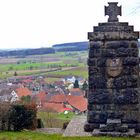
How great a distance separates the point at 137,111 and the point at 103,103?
4.20 feet

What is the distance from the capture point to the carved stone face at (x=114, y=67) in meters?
16.5

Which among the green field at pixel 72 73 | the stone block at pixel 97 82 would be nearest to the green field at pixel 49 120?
the stone block at pixel 97 82

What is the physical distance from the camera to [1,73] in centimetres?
15800

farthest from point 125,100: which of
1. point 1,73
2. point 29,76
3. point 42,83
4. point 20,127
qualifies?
point 1,73

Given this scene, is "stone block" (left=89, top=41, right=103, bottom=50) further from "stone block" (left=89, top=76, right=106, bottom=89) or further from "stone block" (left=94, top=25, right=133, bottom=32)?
"stone block" (left=89, top=76, right=106, bottom=89)

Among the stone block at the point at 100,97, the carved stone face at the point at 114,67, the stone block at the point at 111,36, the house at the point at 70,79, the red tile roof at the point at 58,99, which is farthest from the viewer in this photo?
the house at the point at 70,79

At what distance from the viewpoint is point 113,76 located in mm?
16531

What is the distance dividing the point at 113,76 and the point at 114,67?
34 centimetres

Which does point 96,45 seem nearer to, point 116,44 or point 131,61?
point 116,44

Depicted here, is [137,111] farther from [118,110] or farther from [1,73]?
[1,73]

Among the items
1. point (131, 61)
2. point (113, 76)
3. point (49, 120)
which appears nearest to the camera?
point (131, 61)

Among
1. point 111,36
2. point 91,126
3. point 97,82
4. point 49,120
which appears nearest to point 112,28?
point 111,36

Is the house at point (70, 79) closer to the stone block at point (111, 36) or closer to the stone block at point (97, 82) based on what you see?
the stone block at point (97, 82)

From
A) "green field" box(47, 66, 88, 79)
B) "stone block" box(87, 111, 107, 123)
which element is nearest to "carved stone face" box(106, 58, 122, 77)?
"stone block" box(87, 111, 107, 123)
